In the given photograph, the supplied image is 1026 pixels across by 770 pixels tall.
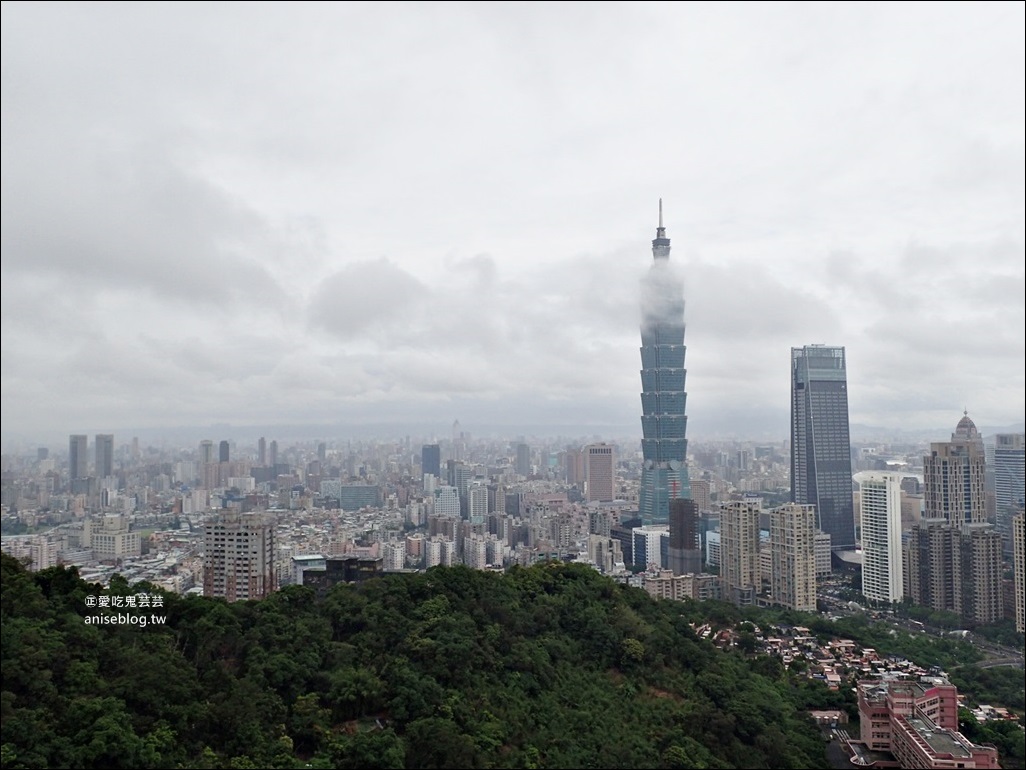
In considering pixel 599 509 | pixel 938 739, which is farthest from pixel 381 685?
pixel 599 509

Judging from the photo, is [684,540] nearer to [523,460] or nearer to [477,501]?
[477,501]

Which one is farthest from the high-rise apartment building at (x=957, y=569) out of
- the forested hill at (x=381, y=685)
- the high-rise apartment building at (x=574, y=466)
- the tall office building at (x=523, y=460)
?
the high-rise apartment building at (x=574, y=466)

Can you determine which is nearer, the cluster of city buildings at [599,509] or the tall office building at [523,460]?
the cluster of city buildings at [599,509]

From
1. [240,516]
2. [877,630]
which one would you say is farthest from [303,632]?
[877,630]

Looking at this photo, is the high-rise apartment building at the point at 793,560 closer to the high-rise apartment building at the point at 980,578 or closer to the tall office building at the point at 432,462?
the high-rise apartment building at the point at 980,578

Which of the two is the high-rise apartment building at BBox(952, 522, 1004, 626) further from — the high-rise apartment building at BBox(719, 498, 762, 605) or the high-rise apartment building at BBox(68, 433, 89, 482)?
the high-rise apartment building at BBox(68, 433, 89, 482)

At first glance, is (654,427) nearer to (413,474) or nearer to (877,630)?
(413,474)
